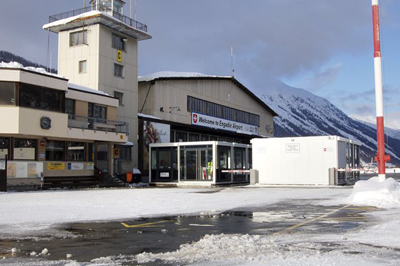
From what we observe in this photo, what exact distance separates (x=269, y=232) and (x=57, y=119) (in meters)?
23.6

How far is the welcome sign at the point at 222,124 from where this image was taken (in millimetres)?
49319

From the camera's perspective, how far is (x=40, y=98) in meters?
29.1

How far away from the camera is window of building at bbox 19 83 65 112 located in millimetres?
27948

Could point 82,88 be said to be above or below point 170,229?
above

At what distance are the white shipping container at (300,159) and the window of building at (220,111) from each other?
755 inches

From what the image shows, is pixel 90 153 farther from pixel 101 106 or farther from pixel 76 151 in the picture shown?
pixel 101 106

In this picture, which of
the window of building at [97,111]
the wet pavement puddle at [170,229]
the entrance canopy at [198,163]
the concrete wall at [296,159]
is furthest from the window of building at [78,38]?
the wet pavement puddle at [170,229]

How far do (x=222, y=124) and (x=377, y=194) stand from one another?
38144mm

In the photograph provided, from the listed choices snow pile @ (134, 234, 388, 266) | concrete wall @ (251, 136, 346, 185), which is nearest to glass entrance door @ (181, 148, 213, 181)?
concrete wall @ (251, 136, 346, 185)

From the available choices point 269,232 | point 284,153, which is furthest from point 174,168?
point 269,232

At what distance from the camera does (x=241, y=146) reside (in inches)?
1476

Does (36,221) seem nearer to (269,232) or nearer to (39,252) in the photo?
(39,252)

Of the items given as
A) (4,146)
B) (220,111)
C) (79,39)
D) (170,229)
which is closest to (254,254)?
(170,229)

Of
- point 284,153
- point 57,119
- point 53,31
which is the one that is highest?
point 53,31
